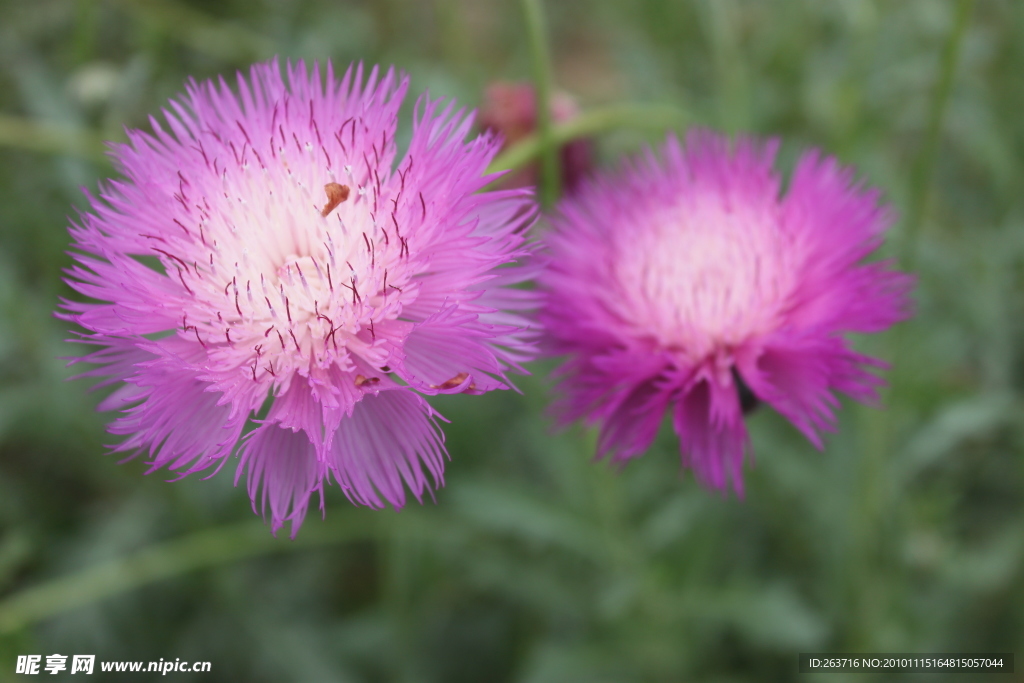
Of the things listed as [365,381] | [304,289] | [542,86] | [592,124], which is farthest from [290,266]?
[592,124]

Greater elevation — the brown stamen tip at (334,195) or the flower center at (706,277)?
the brown stamen tip at (334,195)

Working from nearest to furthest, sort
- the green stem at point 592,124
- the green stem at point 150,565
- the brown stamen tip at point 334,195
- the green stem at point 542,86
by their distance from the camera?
the brown stamen tip at point 334,195 → the green stem at point 542,86 → the green stem at point 592,124 → the green stem at point 150,565

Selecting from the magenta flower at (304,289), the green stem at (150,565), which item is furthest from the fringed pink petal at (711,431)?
the green stem at (150,565)

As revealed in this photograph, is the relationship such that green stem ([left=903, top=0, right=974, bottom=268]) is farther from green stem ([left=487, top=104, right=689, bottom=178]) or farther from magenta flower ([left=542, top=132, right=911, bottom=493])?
green stem ([left=487, top=104, right=689, bottom=178])

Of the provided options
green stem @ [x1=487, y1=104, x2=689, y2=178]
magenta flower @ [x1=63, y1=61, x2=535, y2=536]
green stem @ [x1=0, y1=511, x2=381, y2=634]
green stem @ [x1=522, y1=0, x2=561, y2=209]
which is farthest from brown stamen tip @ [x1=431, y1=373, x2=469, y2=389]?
green stem @ [x1=0, y1=511, x2=381, y2=634]

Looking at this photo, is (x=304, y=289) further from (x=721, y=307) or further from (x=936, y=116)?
(x=936, y=116)

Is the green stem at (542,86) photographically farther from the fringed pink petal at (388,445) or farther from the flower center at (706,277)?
the fringed pink petal at (388,445)
